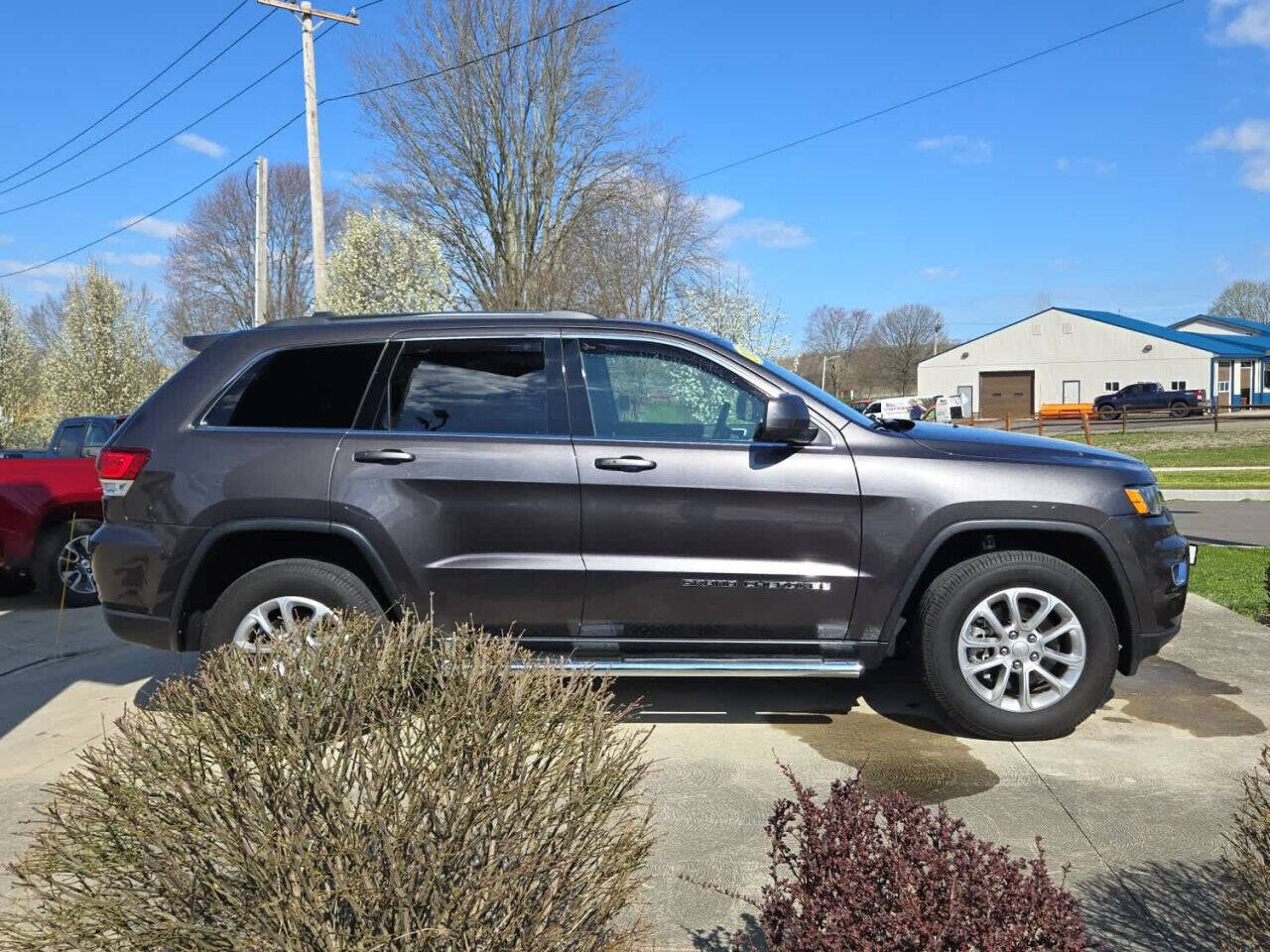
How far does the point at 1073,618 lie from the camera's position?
164 inches

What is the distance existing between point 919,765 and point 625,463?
181 centimetres

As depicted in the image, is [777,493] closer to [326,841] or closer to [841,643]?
[841,643]

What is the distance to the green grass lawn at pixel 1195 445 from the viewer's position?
24.6 meters

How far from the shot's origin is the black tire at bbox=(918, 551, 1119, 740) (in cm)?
416

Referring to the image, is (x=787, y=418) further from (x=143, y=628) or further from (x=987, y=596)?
(x=143, y=628)

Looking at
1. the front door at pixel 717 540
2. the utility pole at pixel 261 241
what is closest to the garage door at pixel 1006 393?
the utility pole at pixel 261 241

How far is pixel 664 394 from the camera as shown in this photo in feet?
14.9

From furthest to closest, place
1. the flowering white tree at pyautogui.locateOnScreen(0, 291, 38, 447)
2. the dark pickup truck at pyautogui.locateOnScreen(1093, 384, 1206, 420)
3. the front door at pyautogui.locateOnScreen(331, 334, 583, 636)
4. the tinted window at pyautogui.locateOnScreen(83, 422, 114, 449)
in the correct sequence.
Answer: the dark pickup truck at pyautogui.locateOnScreen(1093, 384, 1206, 420), the flowering white tree at pyautogui.locateOnScreen(0, 291, 38, 447), the tinted window at pyautogui.locateOnScreen(83, 422, 114, 449), the front door at pyautogui.locateOnScreen(331, 334, 583, 636)

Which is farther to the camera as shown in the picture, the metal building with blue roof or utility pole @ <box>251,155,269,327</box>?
the metal building with blue roof

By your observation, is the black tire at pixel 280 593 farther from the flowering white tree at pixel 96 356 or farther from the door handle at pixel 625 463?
the flowering white tree at pixel 96 356

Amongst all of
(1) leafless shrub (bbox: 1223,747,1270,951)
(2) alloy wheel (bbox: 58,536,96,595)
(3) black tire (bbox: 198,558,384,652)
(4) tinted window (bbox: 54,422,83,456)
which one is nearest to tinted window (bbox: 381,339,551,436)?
(3) black tire (bbox: 198,558,384,652)

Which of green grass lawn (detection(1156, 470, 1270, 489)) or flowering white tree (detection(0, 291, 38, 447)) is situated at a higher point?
flowering white tree (detection(0, 291, 38, 447))

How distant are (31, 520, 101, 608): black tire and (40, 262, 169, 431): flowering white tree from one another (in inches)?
951

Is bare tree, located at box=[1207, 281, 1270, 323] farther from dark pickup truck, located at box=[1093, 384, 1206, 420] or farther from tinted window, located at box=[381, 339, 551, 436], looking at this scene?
tinted window, located at box=[381, 339, 551, 436]
